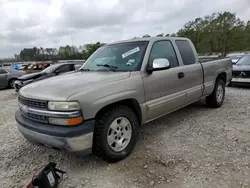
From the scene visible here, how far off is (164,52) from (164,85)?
0.71 metres

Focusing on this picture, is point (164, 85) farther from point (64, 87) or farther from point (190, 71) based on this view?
point (64, 87)

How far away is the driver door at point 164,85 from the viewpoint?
134 inches

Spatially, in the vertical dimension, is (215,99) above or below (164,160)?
above

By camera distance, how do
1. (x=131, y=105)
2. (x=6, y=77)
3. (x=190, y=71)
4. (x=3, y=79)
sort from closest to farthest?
(x=131, y=105), (x=190, y=71), (x=3, y=79), (x=6, y=77)

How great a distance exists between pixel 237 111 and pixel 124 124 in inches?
135

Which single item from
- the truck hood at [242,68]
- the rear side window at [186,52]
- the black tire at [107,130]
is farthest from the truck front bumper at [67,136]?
the truck hood at [242,68]

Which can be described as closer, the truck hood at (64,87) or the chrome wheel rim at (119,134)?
the truck hood at (64,87)

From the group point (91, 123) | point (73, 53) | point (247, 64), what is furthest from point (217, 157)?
point (73, 53)

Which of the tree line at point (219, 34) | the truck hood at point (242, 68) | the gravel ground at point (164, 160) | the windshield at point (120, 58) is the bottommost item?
the gravel ground at point (164, 160)

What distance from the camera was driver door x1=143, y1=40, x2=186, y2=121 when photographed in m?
3.40

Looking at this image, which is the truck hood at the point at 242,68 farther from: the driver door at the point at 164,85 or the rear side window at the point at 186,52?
the driver door at the point at 164,85

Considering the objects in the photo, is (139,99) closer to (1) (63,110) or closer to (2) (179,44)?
(1) (63,110)

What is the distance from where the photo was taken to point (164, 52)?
394 centimetres

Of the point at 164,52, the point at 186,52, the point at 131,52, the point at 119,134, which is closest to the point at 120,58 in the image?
the point at 131,52
